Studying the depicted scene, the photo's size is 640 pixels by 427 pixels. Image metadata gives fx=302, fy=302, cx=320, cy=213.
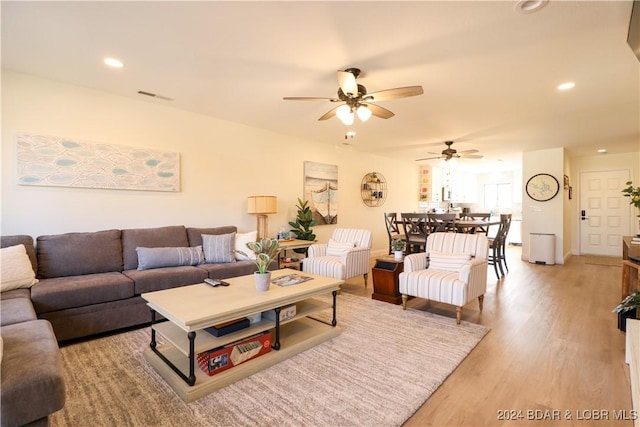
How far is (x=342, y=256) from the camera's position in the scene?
13.6 ft

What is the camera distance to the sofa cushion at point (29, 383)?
1200 millimetres

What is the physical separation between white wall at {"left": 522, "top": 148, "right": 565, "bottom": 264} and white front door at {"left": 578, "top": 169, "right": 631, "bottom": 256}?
174cm

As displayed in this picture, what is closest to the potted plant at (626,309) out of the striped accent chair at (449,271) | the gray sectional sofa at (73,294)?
the striped accent chair at (449,271)

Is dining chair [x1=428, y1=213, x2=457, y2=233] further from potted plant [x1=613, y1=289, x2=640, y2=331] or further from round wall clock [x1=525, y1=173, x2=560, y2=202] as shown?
round wall clock [x1=525, y1=173, x2=560, y2=202]

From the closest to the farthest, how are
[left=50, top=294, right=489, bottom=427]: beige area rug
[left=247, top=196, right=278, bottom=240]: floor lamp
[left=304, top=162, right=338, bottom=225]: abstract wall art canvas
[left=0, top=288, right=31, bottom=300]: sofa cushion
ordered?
[left=50, top=294, right=489, bottom=427]: beige area rug, [left=0, top=288, right=31, bottom=300]: sofa cushion, [left=247, top=196, right=278, bottom=240]: floor lamp, [left=304, top=162, right=338, bottom=225]: abstract wall art canvas

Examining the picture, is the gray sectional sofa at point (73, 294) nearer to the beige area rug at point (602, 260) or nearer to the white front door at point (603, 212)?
the beige area rug at point (602, 260)

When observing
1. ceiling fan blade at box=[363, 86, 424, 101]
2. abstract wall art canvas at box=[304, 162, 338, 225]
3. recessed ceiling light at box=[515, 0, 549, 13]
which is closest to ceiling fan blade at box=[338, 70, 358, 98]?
ceiling fan blade at box=[363, 86, 424, 101]

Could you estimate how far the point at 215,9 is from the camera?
6.55 ft

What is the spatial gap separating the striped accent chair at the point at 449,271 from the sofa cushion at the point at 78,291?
2885 mm

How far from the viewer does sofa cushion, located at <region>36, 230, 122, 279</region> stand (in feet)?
9.57

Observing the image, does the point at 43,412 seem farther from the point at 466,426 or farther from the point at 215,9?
the point at 215,9

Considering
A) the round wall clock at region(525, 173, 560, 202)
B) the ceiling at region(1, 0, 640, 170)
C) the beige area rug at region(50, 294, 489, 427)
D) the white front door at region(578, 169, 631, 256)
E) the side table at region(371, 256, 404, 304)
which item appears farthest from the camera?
the white front door at region(578, 169, 631, 256)

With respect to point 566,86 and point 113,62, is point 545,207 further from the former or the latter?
point 113,62

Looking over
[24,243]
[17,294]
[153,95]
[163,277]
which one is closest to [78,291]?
[17,294]
